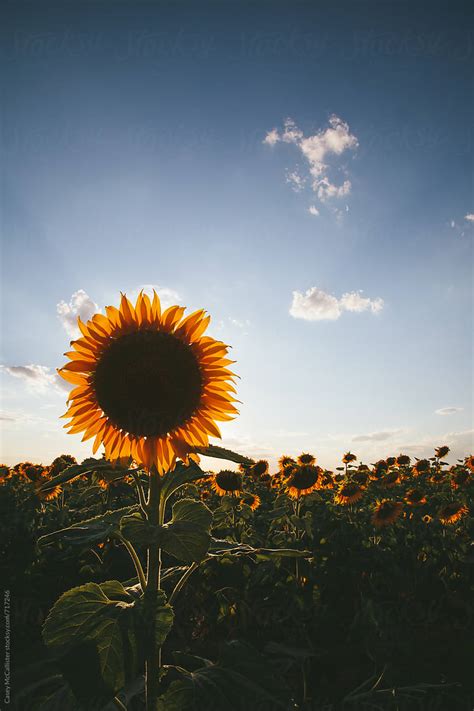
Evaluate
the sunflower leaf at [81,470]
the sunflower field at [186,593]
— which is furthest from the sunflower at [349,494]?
the sunflower leaf at [81,470]

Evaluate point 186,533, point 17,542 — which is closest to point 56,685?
point 186,533

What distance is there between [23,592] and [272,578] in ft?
11.1

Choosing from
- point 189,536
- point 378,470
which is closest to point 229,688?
point 189,536

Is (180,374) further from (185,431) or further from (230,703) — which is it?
(230,703)

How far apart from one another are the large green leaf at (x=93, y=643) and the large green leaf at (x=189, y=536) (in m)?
0.41

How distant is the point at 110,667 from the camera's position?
1864mm

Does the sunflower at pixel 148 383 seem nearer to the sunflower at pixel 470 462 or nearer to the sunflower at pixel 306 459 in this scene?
the sunflower at pixel 306 459

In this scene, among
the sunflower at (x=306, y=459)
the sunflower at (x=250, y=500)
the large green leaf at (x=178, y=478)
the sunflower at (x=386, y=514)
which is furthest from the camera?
the sunflower at (x=306, y=459)

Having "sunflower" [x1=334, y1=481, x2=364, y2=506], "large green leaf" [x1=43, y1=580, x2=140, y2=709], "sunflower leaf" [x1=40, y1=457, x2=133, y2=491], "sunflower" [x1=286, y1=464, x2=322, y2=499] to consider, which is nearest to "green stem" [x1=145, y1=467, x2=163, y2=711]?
"large green leaf" [x1=43, y1=580, x2=140, y2=709]

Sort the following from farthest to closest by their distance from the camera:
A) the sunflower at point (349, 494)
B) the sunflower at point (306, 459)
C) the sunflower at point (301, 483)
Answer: the sunflower at point (306, 459), the sunflower at point (349, 494), the sunflower at point (301, 483)

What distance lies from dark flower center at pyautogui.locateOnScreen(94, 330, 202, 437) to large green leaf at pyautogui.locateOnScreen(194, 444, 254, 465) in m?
0.38

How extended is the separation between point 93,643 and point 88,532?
0.51 m

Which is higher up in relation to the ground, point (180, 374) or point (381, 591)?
point (180, 374)

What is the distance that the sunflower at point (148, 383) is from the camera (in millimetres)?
2723
